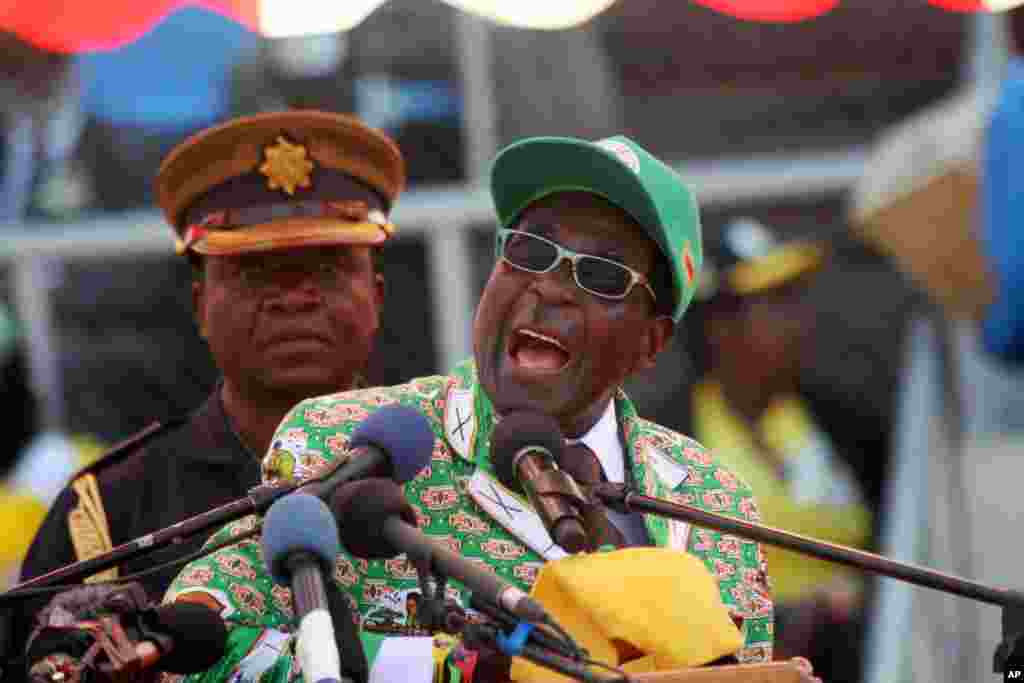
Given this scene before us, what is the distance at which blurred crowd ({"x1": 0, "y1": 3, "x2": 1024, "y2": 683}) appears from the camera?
24.5ft

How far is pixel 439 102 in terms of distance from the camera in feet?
26.0

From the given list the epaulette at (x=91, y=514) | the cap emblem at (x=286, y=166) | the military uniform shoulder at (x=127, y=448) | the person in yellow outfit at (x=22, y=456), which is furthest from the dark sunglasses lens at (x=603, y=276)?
the person in yellow outfit at (x=22, y=456)

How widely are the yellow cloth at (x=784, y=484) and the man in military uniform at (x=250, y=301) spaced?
248 cm

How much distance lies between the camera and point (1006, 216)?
Result: 4.72 metres

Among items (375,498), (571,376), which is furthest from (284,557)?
(571,376)

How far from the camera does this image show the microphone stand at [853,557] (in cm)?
298

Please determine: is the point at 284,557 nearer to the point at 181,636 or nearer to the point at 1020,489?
the point at 181,636

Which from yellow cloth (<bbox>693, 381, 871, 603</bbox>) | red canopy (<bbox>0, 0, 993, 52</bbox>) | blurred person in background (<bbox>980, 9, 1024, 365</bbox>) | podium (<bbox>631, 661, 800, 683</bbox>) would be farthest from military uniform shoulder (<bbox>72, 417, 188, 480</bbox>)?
yellow cloth (<bbox>693, 381, 871, 603</bbox>)

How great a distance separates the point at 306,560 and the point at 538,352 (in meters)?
1.11

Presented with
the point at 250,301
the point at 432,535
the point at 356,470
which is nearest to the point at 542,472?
the point at 356,470

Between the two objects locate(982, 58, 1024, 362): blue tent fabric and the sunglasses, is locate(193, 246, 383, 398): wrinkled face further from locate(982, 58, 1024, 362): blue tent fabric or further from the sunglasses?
locate(982, 58, 1024, 362): blue tent fabric

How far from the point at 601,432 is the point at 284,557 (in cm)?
127

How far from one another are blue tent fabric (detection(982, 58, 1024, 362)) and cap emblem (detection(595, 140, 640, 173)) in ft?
4.40

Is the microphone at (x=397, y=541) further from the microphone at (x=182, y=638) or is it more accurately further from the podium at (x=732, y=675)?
the microphone at (x=182, y=638)
